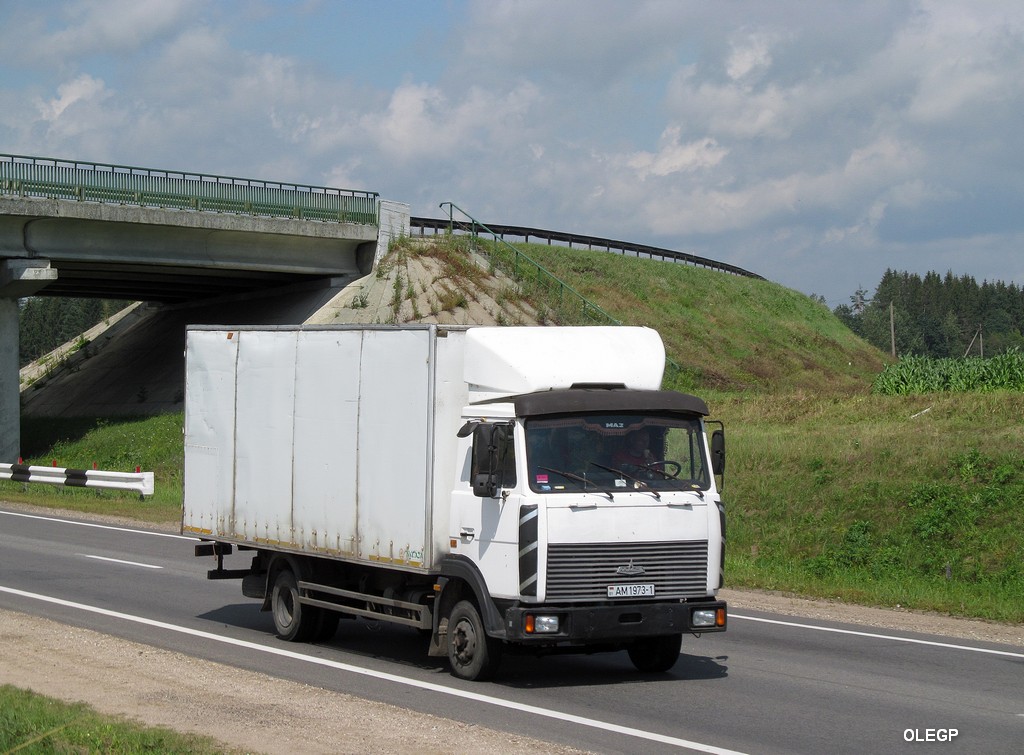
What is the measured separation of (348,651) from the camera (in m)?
12.2

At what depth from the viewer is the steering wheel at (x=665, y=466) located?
1034 cm

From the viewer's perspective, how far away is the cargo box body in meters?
10.7

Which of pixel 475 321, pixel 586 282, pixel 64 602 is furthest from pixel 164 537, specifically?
pixel 586 282

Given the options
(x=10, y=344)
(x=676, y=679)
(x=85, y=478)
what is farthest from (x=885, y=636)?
(x=10, y=344)

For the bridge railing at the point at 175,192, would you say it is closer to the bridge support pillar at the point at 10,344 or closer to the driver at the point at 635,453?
Answer: the bridge support pillar at the point at 10,344

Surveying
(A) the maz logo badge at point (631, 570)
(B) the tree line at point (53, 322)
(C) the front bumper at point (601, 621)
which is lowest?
(C) the front bumper at point (601, 621)

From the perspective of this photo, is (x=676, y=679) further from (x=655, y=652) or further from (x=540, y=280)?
(x=540, y=280)

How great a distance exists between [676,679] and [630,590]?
1.34m

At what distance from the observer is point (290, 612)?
1254 cm

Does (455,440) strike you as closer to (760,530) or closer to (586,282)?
(760,530)

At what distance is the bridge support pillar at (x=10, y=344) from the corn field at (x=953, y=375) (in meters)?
24.6

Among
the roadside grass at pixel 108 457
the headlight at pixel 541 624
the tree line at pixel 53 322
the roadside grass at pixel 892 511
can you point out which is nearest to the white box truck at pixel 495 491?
→ the headlight at pixel 541 624

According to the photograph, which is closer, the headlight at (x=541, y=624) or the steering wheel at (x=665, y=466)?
the headlight at (x=541, y=624)

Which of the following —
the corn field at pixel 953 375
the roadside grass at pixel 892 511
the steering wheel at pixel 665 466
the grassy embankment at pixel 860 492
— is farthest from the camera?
the corn field at pixel 953 375
